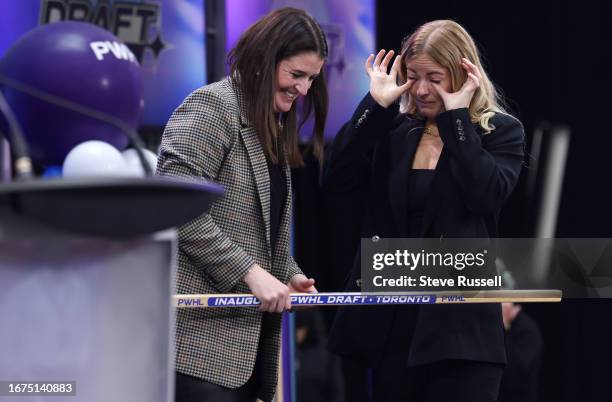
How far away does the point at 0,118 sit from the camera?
2670mm

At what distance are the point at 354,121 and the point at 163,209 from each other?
127 cm

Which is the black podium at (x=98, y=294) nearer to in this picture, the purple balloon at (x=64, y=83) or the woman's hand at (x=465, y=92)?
the woman's hand at (x=465, y=92)

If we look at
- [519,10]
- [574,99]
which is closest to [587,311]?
[574,99]

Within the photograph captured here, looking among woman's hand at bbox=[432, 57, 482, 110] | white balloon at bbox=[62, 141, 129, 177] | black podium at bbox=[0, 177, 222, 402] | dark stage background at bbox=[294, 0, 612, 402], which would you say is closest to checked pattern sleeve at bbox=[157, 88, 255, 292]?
white balloon at bbox=[62, 141, 129, 177]

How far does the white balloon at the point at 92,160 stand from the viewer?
2.52 meters

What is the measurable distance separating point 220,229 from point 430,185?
0.54 metres

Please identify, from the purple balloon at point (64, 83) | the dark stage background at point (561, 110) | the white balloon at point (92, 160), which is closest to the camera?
the white balloon at point (92, 160)

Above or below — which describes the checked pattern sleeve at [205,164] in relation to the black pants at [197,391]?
above

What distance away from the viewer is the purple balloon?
109 inches

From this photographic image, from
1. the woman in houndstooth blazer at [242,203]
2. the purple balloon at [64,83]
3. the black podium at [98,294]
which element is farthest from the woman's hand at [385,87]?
the black podium at [98,294]

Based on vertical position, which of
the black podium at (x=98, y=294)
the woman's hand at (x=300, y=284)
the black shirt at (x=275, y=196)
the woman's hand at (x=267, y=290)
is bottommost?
the woman's hand at (x=300, y=284)

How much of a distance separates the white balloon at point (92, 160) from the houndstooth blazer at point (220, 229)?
0.37 metres

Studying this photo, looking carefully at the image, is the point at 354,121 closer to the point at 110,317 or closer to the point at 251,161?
the point at 251,161

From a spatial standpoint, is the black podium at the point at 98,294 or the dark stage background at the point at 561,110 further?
the dark stage background at the point at 561,110
